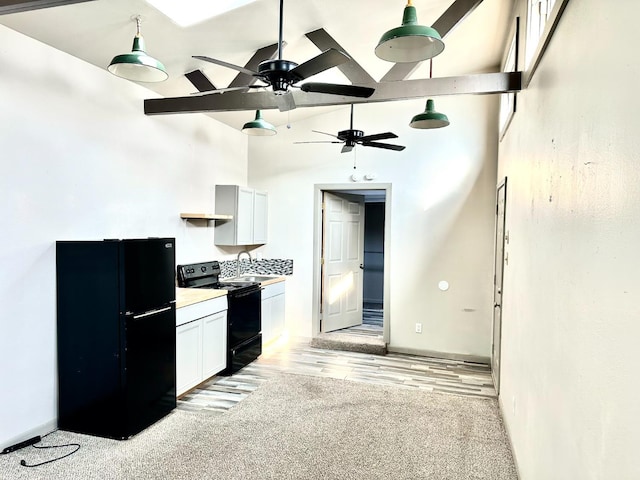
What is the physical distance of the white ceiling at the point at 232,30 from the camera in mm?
2861

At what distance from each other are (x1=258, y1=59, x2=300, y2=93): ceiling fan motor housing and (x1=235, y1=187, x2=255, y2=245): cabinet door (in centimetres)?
293

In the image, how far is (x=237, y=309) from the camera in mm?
4590

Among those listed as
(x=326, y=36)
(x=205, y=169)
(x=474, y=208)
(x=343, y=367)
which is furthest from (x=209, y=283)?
(x=474, y=208)

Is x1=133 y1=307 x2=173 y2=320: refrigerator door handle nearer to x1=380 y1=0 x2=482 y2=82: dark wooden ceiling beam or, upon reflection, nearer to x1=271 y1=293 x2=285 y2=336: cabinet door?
x1=271 y1=293 x2=285 y2=336: cabinet door

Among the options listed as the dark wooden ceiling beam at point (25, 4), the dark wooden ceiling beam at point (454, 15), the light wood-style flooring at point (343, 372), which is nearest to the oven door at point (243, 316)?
the light wood-style flooring at point (343, 372)

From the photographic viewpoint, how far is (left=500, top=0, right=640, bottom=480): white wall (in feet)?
3.56

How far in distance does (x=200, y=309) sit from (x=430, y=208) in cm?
313

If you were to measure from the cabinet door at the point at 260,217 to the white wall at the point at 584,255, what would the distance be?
152 inches

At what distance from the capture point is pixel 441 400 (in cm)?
394

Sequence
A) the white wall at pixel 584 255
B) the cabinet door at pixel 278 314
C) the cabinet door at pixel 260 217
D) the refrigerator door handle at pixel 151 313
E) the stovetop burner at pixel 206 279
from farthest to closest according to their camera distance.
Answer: the cabinet door at pixel 260 217
the cabinet door at pixel 278 314
the stovetop burner at pixel 206 279
the refrigerator door handle at pixel 151 313
the white wall at pixel 584 255

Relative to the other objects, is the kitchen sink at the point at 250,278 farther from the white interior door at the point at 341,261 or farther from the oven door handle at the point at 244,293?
the white interior door at the point at 341,261

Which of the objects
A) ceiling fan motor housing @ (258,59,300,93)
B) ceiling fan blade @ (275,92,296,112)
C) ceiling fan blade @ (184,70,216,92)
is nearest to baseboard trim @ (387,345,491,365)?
ceiling fan blade @ (275,92,296,112)

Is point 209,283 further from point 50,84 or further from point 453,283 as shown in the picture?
point 453,283

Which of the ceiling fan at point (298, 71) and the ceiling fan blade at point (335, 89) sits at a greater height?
the ceiling fan at point (298, 71)
